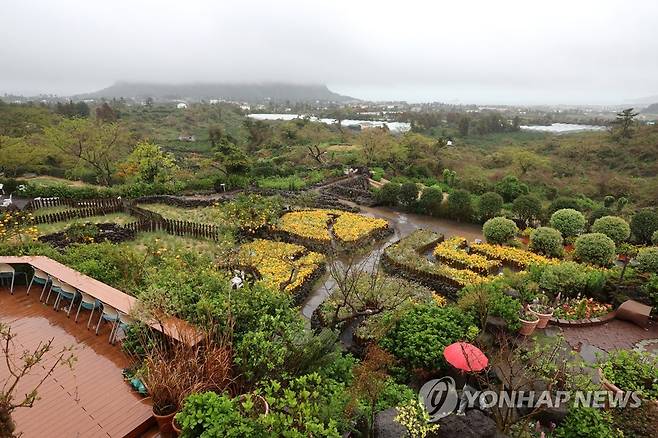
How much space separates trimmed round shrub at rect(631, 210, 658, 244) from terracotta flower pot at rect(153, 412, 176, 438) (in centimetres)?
1950

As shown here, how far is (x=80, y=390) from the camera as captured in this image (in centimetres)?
596

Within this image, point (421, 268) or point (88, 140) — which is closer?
point (421, 268)

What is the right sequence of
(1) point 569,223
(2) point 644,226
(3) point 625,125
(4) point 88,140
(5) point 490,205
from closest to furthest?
(2) point 644,226
(1) point 569,223
(5) point 490,205
(4) point 88,140
(3) point 625,125

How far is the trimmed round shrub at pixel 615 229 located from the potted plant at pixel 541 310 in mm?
8247

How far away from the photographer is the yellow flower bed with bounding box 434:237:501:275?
14.1 m

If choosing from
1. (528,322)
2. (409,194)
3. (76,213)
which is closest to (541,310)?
(528,322)

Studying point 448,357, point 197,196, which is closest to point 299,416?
point 448,357

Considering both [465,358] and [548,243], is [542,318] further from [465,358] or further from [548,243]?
[548,243]

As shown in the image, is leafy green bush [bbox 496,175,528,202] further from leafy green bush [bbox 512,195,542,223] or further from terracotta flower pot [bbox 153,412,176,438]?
terracotta flower pot [bbox 153,412,176,438]

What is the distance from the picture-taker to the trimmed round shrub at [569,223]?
16.9 metres

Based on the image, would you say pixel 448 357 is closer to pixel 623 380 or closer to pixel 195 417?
pixel 623 380

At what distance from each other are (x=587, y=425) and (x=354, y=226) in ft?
42.1

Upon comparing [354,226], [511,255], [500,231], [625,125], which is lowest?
[354,226]

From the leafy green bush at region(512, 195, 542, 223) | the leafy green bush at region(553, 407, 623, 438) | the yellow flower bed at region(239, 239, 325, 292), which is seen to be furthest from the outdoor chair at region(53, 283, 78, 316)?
the leafy green bush at region(512, 195, 542, 223)
